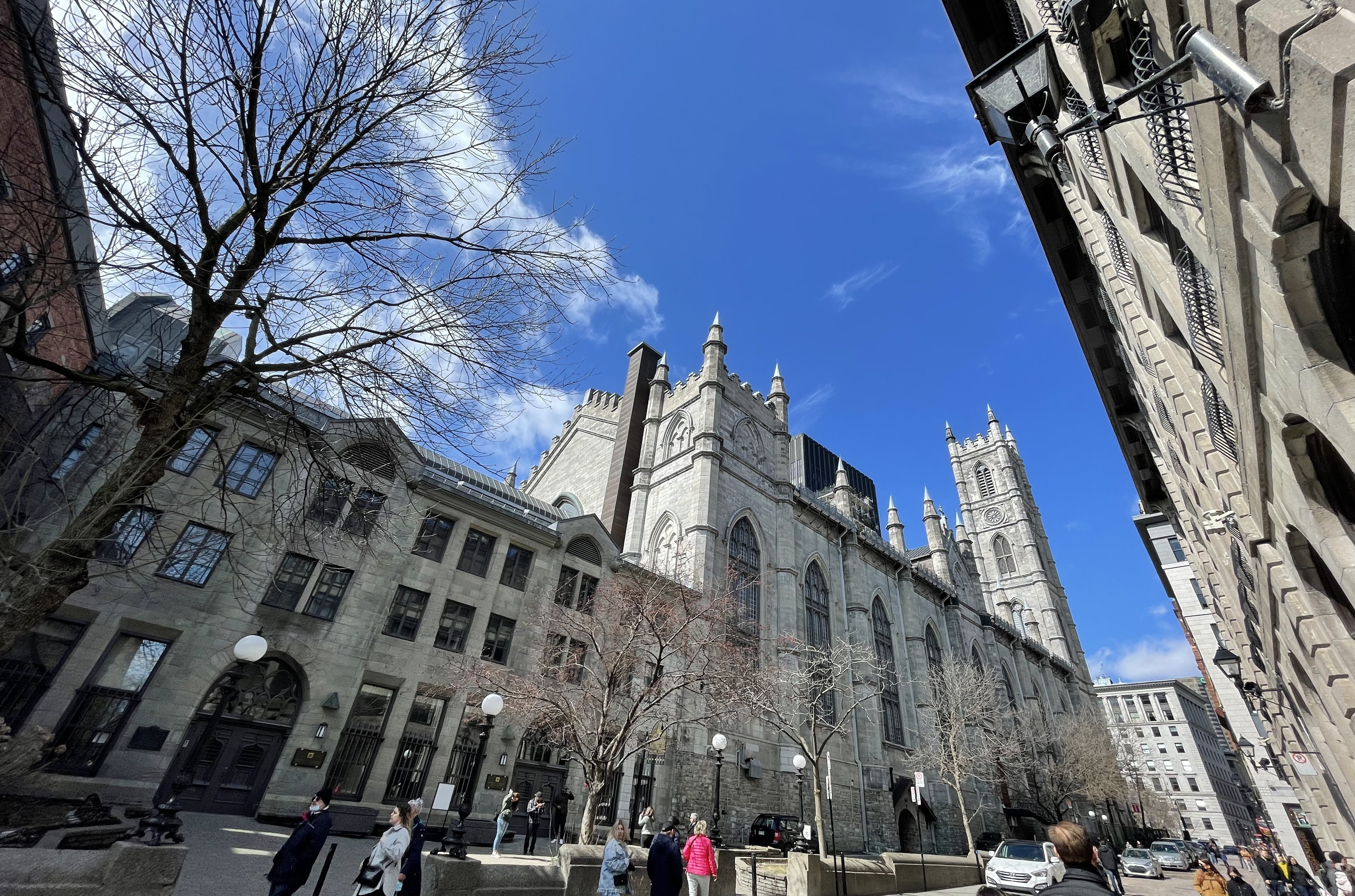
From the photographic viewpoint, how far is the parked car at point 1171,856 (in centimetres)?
3869

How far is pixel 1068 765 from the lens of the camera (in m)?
41.4

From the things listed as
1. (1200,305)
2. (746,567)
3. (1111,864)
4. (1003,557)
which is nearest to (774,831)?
(1111,864)

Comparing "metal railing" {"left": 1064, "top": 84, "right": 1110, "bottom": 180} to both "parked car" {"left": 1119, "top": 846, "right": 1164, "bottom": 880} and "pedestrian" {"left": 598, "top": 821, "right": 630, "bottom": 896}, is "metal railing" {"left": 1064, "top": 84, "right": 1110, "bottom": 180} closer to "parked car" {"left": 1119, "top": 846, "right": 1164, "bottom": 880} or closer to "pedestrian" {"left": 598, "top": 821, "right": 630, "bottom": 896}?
"pedestrian" {"left": 598, "top": 821, "right": 630, "bottom": 896}

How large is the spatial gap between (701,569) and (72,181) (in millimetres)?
23597

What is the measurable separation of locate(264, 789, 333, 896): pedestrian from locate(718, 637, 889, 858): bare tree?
12818 mm

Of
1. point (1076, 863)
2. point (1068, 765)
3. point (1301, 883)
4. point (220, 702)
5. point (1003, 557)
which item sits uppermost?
point (1003, 557)

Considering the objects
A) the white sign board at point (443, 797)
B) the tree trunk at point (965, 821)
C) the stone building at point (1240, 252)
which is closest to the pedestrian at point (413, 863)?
the white sign board at point (443, 797)

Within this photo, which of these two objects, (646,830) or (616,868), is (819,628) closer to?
(646,830)

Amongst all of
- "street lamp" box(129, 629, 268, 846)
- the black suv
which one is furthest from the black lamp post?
the black suv

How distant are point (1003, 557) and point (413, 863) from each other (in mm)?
83467

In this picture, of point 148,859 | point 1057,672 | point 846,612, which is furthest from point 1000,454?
point 148,859

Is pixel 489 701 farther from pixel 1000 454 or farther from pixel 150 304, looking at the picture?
pixel 1000 454

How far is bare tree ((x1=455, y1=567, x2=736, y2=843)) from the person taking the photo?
49.8ft

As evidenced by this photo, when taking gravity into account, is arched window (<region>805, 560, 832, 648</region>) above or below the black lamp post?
above
